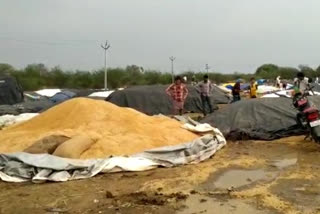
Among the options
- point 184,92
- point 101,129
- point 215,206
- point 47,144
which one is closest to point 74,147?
point 47,144

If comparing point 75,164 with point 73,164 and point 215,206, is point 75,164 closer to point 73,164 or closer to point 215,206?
point 73,164

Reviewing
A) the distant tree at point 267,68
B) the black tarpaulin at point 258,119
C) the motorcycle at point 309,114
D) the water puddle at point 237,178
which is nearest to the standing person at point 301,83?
the black tarpaulin at point 258,119

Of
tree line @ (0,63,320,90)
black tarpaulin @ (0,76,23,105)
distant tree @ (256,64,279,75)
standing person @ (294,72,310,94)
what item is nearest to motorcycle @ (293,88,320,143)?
standing person @ (294,72,310,94)

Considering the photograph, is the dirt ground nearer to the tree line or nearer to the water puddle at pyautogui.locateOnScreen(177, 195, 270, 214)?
the water puddle at pyautogui.locateOnScreen(177, 195, 270, 214)

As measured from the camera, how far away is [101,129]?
346 inches

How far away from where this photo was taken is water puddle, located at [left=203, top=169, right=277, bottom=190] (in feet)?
20.1

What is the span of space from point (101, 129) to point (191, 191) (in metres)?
3.46

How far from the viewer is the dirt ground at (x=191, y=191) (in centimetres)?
507

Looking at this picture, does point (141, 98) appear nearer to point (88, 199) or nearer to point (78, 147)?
point (78, 147)

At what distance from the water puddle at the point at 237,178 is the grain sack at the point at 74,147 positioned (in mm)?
2248

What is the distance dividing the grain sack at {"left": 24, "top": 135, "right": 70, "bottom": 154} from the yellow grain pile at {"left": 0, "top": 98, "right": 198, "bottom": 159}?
0.91ft

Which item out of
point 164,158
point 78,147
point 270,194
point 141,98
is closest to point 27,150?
point 78,147

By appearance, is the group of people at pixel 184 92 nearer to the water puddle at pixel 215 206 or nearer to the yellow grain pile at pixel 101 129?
the yellow grain pile at pixel 101 129

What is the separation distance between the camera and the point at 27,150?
7.75 meters
